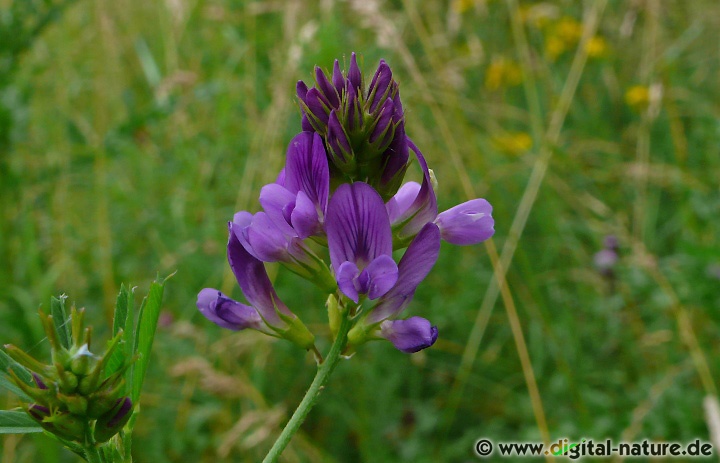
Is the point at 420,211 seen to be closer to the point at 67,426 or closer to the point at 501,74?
the point at 67,426

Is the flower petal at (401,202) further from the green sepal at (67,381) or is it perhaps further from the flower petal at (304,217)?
the green sepal at (67,381)

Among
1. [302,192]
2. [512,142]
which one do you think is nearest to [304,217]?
[302,192]

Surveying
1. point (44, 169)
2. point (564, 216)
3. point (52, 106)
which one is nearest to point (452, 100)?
point (564, 216)

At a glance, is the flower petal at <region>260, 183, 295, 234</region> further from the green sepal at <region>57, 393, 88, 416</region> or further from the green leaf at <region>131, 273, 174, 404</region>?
the green sepal at <region>57, 393, 88, 416</region>

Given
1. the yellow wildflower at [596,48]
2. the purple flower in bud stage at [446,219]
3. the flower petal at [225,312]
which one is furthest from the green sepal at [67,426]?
the yellow wildflower at [596,48]

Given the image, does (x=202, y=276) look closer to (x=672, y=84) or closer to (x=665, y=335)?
(x=665, y=335)

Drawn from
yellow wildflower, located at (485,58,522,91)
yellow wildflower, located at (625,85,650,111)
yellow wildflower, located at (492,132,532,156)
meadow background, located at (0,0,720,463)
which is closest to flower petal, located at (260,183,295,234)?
meadow background, located at (0,0,720,463)
